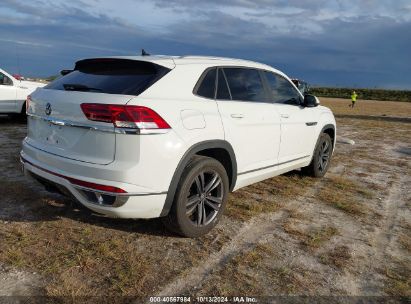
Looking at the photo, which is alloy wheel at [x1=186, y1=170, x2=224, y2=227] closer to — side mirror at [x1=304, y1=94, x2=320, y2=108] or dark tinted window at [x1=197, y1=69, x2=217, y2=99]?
dark tinted window at [x1=197, y1=69, x2=217, y2=99]

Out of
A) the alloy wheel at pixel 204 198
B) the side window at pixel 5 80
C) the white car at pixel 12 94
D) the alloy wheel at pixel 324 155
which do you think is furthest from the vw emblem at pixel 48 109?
the side window at pixel 5 80

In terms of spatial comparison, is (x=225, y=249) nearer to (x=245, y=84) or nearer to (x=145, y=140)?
(x=145, y=140)

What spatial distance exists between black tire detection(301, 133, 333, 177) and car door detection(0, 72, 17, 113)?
8.38 m

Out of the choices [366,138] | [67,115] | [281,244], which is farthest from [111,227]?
[366,138]

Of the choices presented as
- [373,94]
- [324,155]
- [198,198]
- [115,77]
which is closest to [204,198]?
[198,198]

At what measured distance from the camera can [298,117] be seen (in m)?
5.50

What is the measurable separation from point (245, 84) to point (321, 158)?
8.66 ft

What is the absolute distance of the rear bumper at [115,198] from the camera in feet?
10.7

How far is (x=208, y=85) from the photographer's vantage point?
4047 millimetres

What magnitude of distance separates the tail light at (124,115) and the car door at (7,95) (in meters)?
8.97

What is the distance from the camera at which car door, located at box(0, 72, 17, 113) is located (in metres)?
11.0

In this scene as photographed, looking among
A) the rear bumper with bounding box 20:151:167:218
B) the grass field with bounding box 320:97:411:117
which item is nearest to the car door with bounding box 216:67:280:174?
the rear bumper with bounding box 20:151:167:218

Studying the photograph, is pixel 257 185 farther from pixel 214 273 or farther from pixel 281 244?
pixel 214 273

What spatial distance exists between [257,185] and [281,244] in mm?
2080
